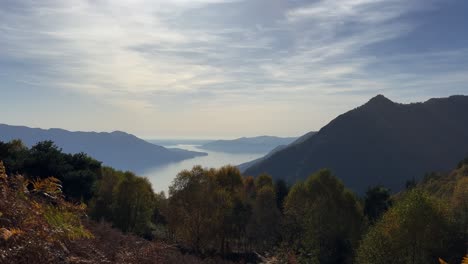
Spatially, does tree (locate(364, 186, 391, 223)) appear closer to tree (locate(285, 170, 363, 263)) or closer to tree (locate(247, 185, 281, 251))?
tree (locate(285, 170, 363, 263))

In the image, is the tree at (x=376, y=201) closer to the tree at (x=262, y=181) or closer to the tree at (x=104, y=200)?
the tree at (x=262, y=181)

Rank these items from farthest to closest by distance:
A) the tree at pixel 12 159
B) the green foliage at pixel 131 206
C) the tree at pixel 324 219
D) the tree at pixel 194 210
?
the green foliage at pixel 131 206
the tree at pixel 194 210
the tree at pixel 324 219
the tree at pixel 12 159

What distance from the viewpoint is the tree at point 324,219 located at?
122 ft

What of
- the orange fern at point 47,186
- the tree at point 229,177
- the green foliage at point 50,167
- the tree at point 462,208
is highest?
the orange fern at point 47,186

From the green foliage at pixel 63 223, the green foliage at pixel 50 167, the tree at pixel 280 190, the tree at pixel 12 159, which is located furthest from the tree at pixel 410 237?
the tree at pixel 280 190

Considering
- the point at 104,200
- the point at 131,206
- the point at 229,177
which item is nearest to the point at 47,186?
the point at 131,206

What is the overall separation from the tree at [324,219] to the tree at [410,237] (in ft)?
20.8

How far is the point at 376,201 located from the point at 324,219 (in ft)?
68.9

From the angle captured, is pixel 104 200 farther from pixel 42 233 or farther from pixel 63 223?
pixel 42 233

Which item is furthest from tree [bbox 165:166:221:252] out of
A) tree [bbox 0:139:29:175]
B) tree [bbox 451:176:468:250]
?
tree [bbox 451:176:468:250]

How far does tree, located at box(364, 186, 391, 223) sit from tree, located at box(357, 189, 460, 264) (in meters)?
27.0

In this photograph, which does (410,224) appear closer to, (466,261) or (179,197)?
(179,197)

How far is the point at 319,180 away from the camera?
4356 cm

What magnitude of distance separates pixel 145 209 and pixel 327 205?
19.2 m
